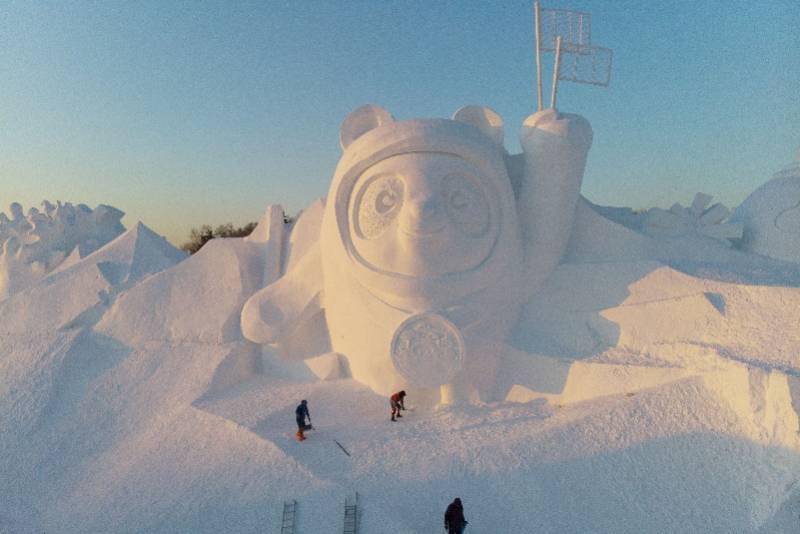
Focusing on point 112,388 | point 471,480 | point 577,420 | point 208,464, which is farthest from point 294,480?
point 112,388

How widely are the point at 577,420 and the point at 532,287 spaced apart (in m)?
2.19

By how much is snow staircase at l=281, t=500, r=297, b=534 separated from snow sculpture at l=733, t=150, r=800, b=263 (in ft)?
24.1

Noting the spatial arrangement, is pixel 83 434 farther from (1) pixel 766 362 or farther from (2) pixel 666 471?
(1) pixel 766 362

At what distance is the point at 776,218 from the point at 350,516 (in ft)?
24.2

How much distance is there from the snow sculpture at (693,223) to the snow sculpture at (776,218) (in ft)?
1.64

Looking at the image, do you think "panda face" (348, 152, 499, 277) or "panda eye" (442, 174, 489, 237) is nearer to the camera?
"panda face" (348, 152, 499, 277)

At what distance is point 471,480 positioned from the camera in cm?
477

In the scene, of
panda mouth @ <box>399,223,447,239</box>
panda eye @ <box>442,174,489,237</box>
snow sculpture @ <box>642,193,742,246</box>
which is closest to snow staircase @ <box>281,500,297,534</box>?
panda mouth @ <box>399,223,447,239</box>

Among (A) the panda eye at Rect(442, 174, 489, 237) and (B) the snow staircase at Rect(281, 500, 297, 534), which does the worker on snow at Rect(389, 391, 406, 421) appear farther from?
(A) the panda eye at Rect(442, 174, 489, 237)

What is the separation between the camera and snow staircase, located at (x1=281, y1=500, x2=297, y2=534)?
4309 millimetres

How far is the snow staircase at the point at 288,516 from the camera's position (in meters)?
4.31

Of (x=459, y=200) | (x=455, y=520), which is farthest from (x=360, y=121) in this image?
(x=455, y=520)

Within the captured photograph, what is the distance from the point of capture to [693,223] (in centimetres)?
793

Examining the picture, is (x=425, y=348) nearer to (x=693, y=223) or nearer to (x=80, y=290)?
(x=693, y=223)
